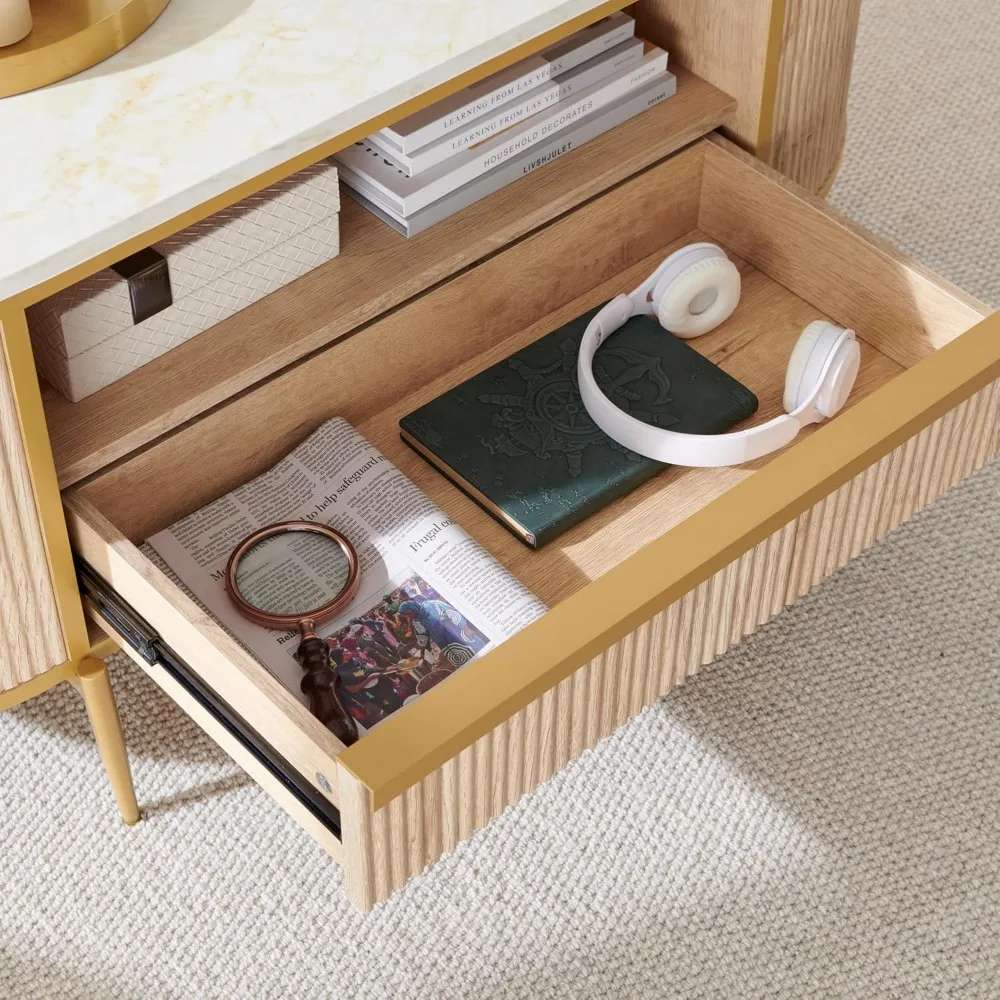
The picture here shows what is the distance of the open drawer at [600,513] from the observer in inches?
36.0

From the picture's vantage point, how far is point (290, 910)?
1300mm

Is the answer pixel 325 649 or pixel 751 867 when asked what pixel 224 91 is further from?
pixel 751 867

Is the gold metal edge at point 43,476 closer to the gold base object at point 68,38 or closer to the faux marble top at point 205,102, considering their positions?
the faux marble top at point 205,102

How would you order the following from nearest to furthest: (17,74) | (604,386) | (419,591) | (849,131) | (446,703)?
(446,703) < (17,74) < (419,591) < (604,386) < (849,131)

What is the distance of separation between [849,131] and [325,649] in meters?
1.26

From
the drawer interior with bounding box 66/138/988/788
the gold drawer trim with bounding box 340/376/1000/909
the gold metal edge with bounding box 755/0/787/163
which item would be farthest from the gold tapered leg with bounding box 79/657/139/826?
the gold metal edge with bounding box 755/0/787/163

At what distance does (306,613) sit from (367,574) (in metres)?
0.07

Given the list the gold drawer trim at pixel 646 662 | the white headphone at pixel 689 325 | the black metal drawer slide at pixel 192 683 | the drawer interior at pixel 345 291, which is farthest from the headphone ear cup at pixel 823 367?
the black metal drawer slide at pixel 192 683

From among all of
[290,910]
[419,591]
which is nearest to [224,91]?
[419,591]

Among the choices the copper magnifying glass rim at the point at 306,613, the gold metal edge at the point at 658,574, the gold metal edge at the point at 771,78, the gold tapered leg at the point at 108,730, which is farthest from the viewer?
the gold metal edge at the point at 771,78

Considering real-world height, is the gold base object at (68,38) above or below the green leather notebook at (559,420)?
above

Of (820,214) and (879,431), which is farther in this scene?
(820,214)

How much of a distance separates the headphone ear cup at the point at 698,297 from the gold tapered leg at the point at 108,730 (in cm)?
54

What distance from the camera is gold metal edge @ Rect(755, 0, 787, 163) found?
1296 millimetres
